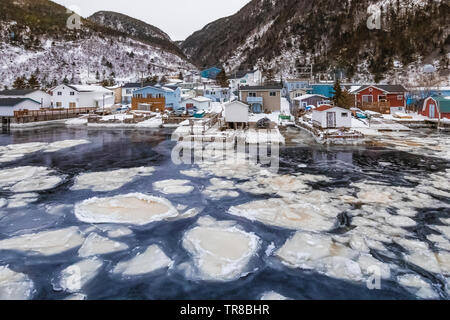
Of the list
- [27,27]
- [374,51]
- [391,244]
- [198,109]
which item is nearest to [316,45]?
[374,51]

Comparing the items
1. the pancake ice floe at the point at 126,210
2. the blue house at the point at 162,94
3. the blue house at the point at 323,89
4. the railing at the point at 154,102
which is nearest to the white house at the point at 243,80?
the blue house at the point at 323,89

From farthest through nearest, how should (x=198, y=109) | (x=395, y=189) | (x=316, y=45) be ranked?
(x=316, y=45) → (x=198, y=109) → (x=395, y=189)

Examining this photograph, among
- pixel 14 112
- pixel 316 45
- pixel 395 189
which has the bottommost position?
pixel 395 189

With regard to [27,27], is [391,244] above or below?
below

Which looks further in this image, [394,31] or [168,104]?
[394,31]

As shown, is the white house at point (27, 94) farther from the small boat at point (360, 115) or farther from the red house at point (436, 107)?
the red house at point (436, 107)

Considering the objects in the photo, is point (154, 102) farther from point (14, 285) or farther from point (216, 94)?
point (14, 285)

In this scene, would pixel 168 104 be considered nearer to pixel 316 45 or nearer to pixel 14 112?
pixel 14 112
